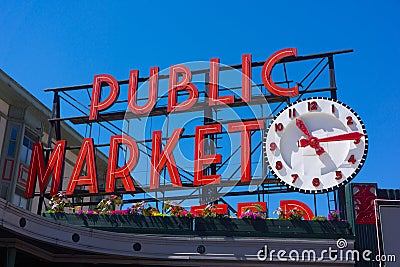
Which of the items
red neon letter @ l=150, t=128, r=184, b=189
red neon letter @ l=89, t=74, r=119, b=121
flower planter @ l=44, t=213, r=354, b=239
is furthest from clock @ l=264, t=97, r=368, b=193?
red neon letter @ l=89, t=74, r=119, b=121

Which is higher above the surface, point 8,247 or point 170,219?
point 170,219

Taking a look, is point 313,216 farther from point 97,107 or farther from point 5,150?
point 5,150

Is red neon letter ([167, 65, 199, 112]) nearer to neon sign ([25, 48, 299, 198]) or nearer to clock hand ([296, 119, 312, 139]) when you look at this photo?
neon sign ([25, 48, 299, 198])

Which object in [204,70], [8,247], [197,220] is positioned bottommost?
[8,247]

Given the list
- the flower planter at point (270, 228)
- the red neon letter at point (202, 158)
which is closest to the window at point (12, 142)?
the red neon letter at point (202, 158)

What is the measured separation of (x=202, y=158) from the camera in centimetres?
2967

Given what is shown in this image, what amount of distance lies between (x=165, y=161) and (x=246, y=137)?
4513 mm

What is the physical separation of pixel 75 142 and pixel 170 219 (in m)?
27.7

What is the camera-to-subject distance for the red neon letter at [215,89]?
31.8 m

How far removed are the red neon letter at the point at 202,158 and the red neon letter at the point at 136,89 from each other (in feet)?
14.0

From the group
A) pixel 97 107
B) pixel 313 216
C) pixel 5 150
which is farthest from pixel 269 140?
pixel 5 150

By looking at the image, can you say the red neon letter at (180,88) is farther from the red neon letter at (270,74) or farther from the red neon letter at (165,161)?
the red neon letter at (270,74)

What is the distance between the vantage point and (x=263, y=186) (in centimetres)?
2945

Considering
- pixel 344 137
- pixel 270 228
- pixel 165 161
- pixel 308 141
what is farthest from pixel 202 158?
pixel 270 228
